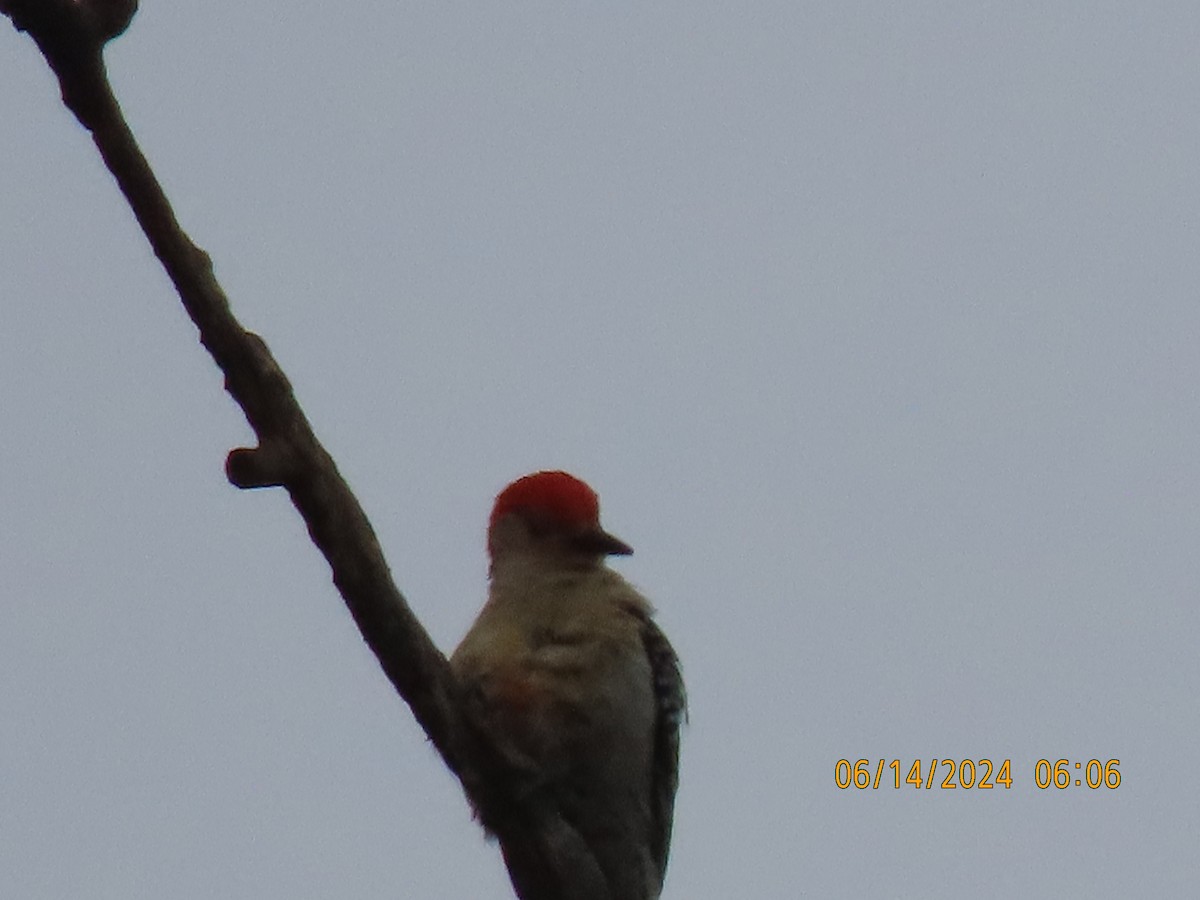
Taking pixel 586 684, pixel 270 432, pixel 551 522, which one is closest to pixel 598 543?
pixel 551 522

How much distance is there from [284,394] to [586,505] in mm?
3157

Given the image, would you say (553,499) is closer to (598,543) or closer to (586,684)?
(598,543)

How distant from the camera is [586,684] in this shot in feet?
22.8

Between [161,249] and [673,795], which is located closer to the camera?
[161,249]

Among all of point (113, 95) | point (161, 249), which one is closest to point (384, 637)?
point (161, 249)

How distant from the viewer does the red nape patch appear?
7945 millimetres

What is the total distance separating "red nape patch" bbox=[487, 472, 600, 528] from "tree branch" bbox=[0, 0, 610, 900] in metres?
2.20

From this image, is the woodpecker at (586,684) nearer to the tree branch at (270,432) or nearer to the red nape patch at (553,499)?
the red nape patch at (553,499)

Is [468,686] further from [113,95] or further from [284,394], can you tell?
[113,95]

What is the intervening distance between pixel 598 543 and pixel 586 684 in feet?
3.56

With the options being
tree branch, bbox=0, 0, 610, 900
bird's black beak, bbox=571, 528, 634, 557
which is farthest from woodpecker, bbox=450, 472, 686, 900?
tree branch, bbox=0, 0, 610, 900

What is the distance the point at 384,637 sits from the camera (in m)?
5.21

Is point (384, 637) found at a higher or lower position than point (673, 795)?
lower

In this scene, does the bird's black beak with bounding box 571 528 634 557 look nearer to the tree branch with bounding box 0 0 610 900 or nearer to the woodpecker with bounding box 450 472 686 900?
the woodpecker with bounding box 450 472 686 900
